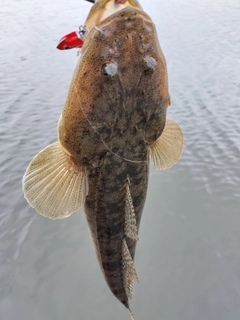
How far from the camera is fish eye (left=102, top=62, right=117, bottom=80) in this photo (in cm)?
157

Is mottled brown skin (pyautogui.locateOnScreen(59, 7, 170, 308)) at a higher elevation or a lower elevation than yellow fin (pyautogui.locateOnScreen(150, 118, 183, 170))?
higher

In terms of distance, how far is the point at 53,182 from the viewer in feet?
6.03

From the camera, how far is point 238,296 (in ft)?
11.3

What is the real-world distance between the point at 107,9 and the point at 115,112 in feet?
1.62

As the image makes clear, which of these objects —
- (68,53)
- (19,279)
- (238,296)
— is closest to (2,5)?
(68,53)

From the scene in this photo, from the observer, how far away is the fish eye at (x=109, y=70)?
5.15 ft

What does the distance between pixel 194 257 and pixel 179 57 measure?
23.4 feet

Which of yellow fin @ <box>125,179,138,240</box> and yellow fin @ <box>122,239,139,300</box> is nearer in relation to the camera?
yellow fin @ <box>125,179,138,240</box>

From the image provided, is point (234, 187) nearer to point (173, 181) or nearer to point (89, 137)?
point (173, 181)

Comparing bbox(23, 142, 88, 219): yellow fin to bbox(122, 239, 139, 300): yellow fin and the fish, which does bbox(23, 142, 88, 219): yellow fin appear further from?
bbox(122, 239, 139, 300): yellow fin

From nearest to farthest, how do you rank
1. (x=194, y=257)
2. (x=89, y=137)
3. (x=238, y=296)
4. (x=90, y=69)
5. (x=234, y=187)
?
1. (x=90, y=69)
2. (x=89, y=137)
3. (x=238, y=296)
4. (x=194, y=257)
5. (x=234, y=187)

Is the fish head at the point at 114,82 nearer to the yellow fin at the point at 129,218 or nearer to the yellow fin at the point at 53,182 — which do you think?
the yellow fin at the point at 53,182

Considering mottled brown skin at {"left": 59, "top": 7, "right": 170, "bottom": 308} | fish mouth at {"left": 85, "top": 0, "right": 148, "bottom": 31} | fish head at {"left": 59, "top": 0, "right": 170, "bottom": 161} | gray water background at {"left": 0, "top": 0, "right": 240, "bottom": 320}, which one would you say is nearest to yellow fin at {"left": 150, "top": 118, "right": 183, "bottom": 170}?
mottled brown skin at {"left": 59, "top": 7, "right": 170, "bottom": 308}

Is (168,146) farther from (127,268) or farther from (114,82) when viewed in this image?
(127,268)
